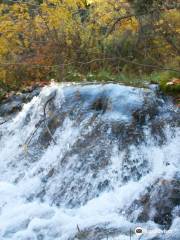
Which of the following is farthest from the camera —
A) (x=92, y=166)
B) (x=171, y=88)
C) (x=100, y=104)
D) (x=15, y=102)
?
(x=15, y=102)

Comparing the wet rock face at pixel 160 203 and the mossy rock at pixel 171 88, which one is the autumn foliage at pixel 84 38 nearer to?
the mossy rock at pixel 171 88

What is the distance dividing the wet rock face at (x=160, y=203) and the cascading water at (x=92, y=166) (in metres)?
0.01

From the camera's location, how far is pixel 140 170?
6.88 m

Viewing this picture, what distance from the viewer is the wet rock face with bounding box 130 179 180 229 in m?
5.85

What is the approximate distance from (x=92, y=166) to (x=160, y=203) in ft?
4.65

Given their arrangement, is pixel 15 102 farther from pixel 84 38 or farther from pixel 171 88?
pixel 171 88

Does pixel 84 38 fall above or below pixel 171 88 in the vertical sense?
below

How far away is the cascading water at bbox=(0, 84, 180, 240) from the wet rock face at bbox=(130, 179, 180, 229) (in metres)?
A: 0.01

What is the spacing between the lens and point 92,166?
7148 millimetres

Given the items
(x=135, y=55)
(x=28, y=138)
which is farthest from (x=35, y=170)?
(x=135, y=55)

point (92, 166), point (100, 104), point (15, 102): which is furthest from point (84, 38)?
point (92, 166)

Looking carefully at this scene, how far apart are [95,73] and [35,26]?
2.32 meters

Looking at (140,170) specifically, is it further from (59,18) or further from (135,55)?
(59,18)

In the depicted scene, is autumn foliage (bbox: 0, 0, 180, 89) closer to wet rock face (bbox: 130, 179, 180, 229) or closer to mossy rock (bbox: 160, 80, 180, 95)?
mossy rock (bbox: 160, 80, 180, 95)
